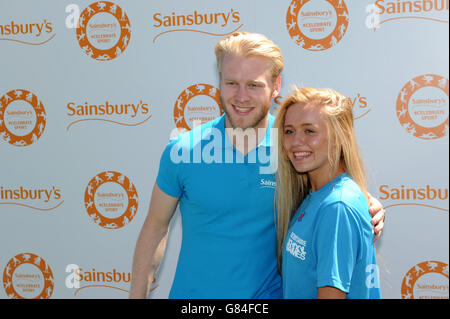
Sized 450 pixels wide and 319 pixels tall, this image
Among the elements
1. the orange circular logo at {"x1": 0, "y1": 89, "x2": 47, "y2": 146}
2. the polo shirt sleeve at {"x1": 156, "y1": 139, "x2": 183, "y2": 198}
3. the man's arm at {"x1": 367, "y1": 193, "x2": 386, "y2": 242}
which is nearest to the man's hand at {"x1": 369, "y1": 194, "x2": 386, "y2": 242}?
the man's arm at {"x1": 367, "y1": 193, "x2": 386, "y2": 242}

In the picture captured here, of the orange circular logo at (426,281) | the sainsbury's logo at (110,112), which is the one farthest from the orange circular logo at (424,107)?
the sainsbury's logo at (110,112)

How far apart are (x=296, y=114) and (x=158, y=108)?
1.20 metres

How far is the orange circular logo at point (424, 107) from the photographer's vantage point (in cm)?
198

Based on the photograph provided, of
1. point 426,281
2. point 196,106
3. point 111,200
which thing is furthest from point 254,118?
point 426,281

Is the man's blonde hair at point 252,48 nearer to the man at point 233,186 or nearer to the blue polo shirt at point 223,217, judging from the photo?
the man at point 233,186

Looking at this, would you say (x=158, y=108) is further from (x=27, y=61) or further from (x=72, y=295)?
(x=72, y=295)

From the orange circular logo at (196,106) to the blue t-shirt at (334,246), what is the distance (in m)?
A: 1.16

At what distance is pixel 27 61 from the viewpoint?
233cm

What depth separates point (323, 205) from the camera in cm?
103

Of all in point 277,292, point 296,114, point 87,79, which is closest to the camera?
point 296,114

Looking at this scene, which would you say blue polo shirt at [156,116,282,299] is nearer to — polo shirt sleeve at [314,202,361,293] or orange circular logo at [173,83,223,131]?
polo shirt sleeve at [314,202,361,293]

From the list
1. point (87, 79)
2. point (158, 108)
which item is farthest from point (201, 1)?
point (87, 79)

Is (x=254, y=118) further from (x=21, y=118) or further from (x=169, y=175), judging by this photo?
(x=21, y=118)

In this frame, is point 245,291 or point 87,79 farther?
point 87,79
